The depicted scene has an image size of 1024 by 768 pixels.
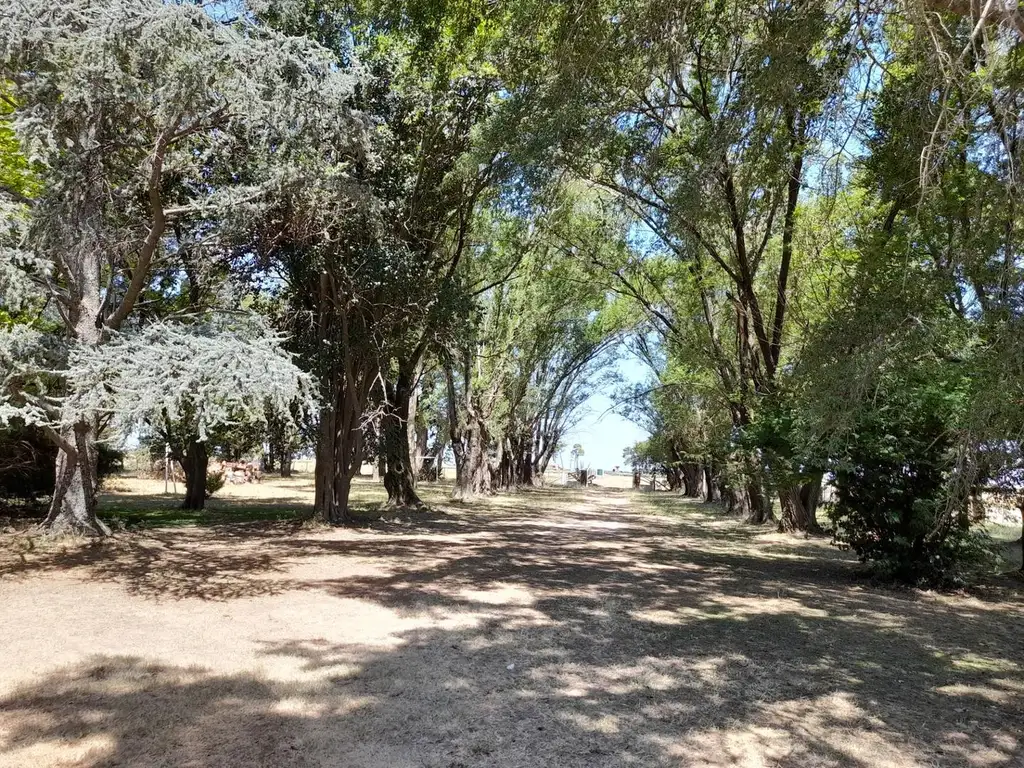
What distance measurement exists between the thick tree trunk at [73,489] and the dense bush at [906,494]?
37.7 ft

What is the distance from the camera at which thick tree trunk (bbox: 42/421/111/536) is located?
11.2 metres

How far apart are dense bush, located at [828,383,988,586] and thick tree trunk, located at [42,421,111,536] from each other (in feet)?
37.7

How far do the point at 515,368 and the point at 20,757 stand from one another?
28.2m

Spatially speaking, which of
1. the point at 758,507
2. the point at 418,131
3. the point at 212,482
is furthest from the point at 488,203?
the point at 212,482

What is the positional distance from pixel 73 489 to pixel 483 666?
929 centimetres

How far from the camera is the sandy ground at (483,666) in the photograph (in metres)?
3.86

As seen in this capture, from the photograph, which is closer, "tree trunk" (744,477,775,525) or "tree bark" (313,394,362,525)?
"tree bark" (313,394,362,525)

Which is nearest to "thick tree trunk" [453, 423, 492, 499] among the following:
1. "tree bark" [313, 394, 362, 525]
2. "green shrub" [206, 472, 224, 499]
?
"green shrub" [206, 472, 224, 499]

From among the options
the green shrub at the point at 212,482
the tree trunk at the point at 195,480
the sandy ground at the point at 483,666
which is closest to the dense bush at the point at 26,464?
the tree trunk at the point at 195,480

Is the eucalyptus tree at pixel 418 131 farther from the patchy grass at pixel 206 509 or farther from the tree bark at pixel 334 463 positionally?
the patchy grass at pixel 206 509

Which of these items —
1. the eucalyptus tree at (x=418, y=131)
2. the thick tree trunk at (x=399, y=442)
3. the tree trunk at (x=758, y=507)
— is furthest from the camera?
the tree trunk at (x=758, y=507)

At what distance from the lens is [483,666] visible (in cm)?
538

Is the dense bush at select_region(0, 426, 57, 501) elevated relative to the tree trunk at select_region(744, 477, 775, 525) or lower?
elevated

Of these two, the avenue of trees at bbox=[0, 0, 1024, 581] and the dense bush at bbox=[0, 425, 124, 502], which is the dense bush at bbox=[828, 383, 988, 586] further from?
the dense bush at bbox=[0, 425, 124, 502]
